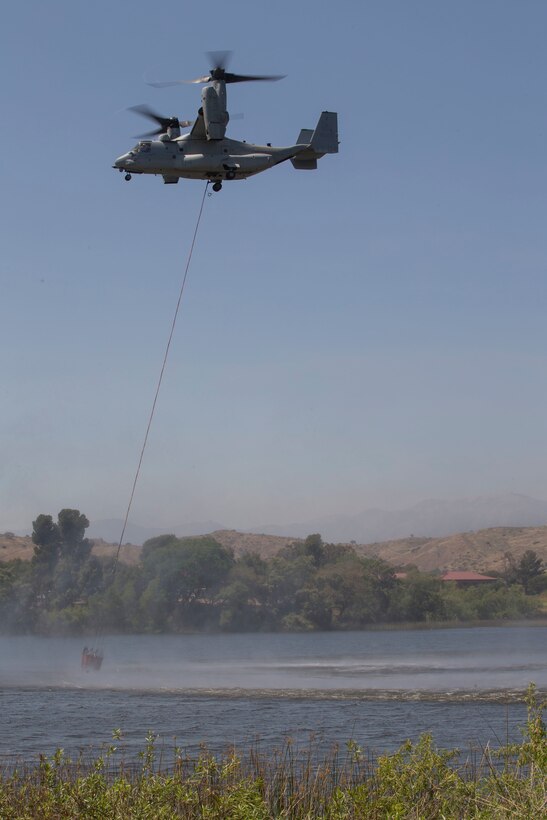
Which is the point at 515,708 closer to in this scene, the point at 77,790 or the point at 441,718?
the point at 441,718

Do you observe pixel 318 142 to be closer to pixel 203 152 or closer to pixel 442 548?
pixel 203 152

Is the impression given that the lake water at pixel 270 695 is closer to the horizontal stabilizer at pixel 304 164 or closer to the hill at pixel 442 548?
the horizontal stabilizer at pixel 304 164

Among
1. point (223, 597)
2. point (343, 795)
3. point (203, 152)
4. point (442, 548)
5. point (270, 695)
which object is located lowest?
point (343, 795)

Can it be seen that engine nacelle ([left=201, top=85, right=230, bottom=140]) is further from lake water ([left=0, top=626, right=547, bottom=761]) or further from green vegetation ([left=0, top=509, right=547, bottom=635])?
green vegetation ([left=0, top=509, right=547, bottom=635])

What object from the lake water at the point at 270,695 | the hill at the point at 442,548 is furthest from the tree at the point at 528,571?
the lake water at the point at 270,695

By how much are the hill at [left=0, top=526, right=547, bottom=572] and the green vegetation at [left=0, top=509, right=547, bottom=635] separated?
43315 mm

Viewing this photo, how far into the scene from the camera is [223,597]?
107 meters

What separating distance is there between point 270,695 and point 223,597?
59.8m

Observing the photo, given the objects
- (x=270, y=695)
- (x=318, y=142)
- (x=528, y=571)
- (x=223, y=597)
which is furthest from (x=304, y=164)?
(x=528, y=571)

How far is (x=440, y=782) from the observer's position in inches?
578

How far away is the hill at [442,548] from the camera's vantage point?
163375 mm

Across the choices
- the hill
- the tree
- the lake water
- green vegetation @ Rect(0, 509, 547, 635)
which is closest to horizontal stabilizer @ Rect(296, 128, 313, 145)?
the lake water

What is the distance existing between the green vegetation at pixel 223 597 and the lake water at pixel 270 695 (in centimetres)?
1585

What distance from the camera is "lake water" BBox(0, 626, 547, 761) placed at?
3503 centimetres
